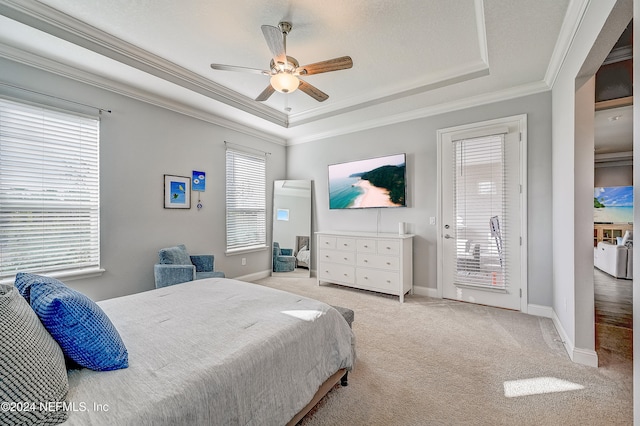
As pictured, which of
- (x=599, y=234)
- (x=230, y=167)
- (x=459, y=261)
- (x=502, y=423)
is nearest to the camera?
(x=502, y=423)

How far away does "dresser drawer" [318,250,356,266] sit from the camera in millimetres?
4199

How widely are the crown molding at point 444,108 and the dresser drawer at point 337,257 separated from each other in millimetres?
2083

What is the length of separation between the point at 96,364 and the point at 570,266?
332 cm

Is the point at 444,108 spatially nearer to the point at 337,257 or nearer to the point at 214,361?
the point at 337,257

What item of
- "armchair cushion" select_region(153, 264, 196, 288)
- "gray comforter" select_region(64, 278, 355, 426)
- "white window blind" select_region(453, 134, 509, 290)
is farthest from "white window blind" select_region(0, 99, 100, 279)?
"white window blind" select_region(453, 134, 509, 290)

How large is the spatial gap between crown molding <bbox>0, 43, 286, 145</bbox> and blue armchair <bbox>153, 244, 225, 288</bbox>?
1873mm

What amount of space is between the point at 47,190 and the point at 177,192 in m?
1.28

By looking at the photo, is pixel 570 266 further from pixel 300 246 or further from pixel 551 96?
pixel 300 246

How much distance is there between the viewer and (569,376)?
2.05m

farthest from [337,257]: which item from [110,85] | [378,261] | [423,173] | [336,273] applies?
[110,85]

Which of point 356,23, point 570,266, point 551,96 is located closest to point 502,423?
point 570,266

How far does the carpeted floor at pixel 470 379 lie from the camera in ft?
5.54

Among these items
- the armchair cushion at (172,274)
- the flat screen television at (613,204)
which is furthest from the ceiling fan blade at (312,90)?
the flat screen television at (613,204)

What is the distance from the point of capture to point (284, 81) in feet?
7.59
